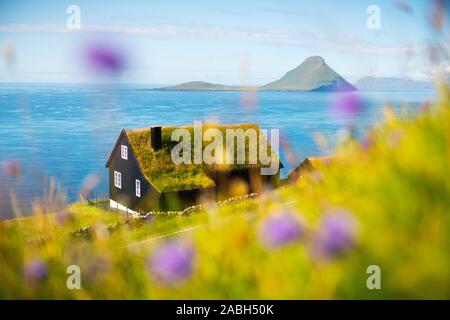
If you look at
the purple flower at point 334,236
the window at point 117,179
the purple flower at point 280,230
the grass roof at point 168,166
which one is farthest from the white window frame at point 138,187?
the purple flower at point 334,236

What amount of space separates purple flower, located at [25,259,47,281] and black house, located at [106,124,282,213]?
1970 cm

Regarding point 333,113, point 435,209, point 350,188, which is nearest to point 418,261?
point 435,209

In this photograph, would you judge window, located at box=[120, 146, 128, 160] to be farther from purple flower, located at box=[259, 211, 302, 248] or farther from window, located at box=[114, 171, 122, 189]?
purple flower, located at box=[259, 211, 302, 248]

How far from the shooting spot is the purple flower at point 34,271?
2775 mm

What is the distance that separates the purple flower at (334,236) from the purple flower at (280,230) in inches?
3.7

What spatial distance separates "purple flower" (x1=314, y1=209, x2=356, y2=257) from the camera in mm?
2086

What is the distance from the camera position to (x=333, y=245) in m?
2.10

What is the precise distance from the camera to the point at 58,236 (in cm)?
323

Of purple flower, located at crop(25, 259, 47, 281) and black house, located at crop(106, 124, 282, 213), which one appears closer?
purple flower, located at crop(25, 259, 47, 281)

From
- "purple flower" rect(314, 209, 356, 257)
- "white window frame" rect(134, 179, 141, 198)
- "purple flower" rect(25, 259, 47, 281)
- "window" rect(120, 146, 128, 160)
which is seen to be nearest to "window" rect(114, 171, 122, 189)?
"window" rect(120, 146, 128, 160)

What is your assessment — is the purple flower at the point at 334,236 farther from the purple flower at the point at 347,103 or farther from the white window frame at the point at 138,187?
the white window frame at the point at 138,187
